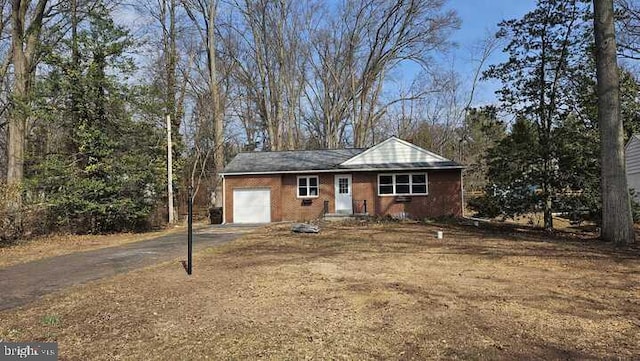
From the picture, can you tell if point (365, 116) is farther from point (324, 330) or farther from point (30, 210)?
point (324, 330)

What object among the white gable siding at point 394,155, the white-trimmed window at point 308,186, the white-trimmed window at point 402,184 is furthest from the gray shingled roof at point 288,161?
the white-trimmed window at point 402,184

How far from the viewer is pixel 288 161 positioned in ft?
76.9

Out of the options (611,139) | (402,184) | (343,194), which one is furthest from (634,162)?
(343,194)

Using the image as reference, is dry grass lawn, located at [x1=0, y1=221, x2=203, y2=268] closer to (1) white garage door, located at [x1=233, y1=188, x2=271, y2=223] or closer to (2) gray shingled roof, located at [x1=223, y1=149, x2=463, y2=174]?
(1) white garage door, located at [x1=233, y1=188, x2=271, y2=223]

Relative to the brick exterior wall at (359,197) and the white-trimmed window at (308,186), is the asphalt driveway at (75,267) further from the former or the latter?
the white-trimmed window at (308,186)

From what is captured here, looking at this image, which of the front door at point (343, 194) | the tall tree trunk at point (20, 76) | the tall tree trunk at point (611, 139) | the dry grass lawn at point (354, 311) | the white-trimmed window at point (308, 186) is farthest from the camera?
the white-trimmed window at point (308, 186)

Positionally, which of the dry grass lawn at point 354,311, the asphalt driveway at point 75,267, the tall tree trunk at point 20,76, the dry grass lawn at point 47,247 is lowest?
the dry grass lawn at point 47,247

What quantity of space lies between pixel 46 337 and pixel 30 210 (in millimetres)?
13322

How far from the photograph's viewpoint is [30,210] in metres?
15.5

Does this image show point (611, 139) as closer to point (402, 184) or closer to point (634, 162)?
point (402, 184)

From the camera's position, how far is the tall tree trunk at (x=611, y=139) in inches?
470

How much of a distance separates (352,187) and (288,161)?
163 inches

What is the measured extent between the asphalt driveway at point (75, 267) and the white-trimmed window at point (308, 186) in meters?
8.99

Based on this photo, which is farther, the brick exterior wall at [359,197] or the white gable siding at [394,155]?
the white gable siding at [394,155]
